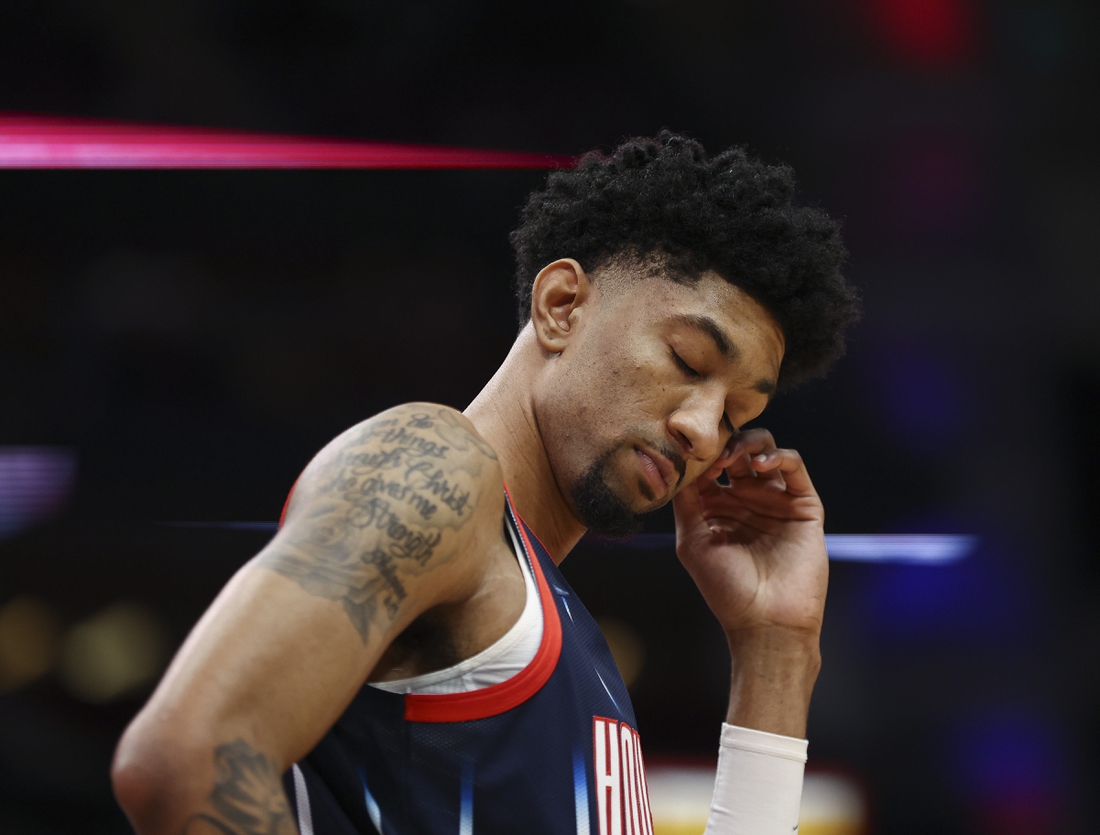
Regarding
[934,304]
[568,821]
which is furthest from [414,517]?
[934,304]

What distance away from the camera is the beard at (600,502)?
1.07 metres

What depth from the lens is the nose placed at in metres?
1.05

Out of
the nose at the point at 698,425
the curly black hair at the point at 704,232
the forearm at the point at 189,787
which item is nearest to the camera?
the forearm at the point at 189,787

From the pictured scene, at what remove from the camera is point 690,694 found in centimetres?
206

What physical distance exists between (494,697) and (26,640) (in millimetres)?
1656

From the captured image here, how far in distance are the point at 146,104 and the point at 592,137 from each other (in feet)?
3.38

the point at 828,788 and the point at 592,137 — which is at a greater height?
the point at 592,137

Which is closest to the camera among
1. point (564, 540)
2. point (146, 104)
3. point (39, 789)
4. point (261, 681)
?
point (261, 681)

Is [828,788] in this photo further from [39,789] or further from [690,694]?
[39,789]

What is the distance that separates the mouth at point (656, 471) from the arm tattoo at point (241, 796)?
58 centimetres

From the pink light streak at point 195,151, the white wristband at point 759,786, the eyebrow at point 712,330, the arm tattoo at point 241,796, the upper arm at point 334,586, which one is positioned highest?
the pink light streak at point 195,151

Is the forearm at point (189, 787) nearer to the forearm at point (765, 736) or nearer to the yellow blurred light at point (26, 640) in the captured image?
the forearm at point (765, 736)

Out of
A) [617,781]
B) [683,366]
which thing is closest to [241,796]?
[617,781]

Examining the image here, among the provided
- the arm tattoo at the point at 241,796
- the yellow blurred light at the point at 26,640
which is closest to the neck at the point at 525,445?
A: the arm tattoo at the point at 241,796
